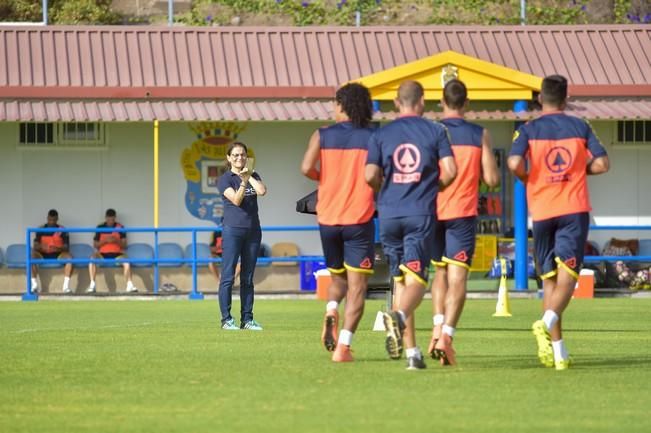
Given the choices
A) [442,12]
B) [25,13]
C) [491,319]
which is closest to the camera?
[491,319]

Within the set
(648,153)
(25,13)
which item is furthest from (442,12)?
(648,153)

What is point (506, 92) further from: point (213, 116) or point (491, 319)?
point (491, 319)

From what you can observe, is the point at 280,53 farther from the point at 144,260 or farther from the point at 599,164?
the point at 599,164

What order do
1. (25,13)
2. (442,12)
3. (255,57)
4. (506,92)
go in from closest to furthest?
(506,92)
(255,57)
(25,13)
(442,12)

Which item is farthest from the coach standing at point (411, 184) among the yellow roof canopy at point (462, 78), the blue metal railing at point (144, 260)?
the yellow roof canopy at point (462, 78)

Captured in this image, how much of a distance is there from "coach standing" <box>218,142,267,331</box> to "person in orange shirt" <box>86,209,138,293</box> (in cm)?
1131

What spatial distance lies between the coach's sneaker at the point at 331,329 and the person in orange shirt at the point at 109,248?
15.9 meters

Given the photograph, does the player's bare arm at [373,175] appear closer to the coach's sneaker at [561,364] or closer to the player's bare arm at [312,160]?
the player's bare arm at [312,160]

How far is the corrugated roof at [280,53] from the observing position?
2850 centimetres

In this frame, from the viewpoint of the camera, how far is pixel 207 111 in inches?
1087

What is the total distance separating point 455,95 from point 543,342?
1896 mm

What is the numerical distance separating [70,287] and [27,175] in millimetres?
2416

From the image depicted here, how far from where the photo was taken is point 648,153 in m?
29.8

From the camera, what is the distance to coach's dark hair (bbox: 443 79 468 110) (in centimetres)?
1152
